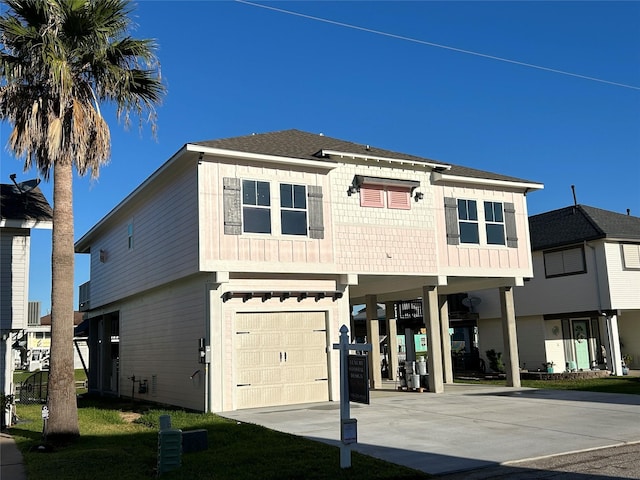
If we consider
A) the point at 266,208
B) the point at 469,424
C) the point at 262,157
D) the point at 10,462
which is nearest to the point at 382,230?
the point at 266,208

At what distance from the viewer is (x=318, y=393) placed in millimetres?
16703

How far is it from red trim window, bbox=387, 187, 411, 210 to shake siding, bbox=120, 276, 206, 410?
5.98 meters

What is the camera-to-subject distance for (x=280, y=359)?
53.5ft

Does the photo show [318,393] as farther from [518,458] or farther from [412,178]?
[518,458]

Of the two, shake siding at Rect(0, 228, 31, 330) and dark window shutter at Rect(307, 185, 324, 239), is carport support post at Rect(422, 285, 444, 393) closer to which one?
dark window shutter at Rect(307, 185, 324, 239)

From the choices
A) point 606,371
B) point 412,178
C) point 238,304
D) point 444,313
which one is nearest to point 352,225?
point 412,178

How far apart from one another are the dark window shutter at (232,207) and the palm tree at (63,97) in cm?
318


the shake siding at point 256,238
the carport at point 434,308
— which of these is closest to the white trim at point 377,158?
the shake siding at point 256,238

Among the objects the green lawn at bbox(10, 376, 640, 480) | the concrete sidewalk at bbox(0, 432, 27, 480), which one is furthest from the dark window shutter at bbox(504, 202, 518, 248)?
the concrete sidewalk at bbox(0, 432, 27, 480)

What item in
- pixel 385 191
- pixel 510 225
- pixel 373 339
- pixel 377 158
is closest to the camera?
pixel 377 158

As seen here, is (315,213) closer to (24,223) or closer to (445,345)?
(24,223)

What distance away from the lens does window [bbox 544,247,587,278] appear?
26.0 meters

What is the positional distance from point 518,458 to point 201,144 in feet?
33.8

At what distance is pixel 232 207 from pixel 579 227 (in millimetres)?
17177
